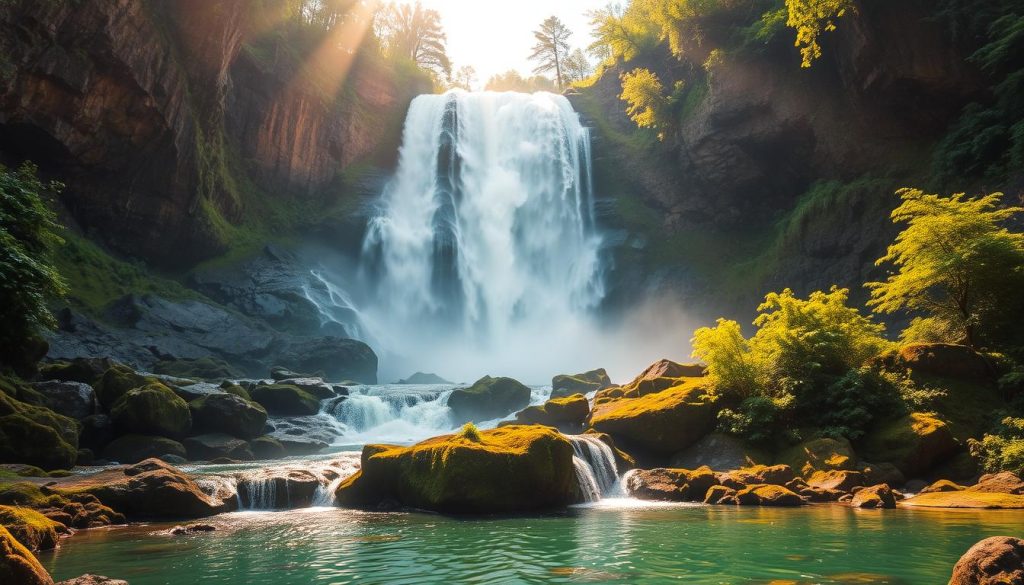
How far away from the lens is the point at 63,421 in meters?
16.9

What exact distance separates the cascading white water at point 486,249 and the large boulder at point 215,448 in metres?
22.6

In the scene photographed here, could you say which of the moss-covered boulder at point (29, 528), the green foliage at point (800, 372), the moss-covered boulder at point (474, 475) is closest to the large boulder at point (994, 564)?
the moss-covered boulder at point (474, 475)

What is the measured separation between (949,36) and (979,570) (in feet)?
100

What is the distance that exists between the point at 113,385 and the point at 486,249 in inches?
1165

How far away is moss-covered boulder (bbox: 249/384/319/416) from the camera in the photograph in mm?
26266

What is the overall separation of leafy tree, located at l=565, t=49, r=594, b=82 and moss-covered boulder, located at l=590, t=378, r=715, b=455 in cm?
7147

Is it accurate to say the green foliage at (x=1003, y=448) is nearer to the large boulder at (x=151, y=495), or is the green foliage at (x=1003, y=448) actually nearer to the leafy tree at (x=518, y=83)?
the large boulder at (x=151, y=495)

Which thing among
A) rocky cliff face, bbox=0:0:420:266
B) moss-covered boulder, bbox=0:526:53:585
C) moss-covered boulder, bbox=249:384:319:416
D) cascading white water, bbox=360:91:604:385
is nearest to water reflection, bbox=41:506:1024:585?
moss-covered boulder, bbox=0:526:53:585

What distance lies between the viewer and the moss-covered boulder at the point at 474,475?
12414mm

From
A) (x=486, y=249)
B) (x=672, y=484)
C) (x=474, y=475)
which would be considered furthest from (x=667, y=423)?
(x=486, y=249)

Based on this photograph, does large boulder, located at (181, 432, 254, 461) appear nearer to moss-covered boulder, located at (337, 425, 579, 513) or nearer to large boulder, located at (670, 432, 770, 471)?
moss-covered boulder, located at (337, 425, 579, 513)

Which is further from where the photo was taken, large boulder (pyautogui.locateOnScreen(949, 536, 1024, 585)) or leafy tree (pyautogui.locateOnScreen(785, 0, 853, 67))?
leafy tree (pyautogui.locateOnScreen(785, 0, 853, 67))

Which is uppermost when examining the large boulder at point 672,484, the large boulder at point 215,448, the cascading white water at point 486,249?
the cascading white water at point 486,249

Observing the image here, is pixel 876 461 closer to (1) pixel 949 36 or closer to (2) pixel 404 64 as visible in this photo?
(1) pixel 949 36
